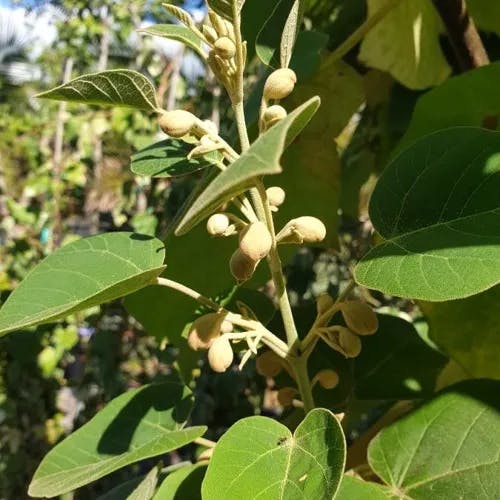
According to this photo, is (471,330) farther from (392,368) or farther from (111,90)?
(111,90)

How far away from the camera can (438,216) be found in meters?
0.47

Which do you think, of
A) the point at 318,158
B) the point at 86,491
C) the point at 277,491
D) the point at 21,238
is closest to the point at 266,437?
the point at 277,491

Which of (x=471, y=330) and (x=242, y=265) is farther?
(x=471, y=330)

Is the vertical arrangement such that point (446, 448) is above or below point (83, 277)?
below

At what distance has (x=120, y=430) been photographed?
59 centimetres

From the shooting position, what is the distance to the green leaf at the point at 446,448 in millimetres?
479

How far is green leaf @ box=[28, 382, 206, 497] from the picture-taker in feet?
1.87

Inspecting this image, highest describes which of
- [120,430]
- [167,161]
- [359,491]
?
[167,161]

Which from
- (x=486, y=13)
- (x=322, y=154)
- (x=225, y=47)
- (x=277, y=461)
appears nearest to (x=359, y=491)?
(x=277, y=461)

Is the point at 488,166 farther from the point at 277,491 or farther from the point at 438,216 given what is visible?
the point at 277,491

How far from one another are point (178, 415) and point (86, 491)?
1.67m

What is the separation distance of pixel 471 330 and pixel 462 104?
0.71ft

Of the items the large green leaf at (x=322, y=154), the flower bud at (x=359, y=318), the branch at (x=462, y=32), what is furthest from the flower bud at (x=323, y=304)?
the branch at (x=462, y=32)

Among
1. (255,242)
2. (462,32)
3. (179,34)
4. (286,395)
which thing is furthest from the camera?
(462,32)
